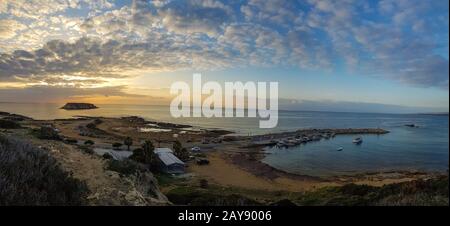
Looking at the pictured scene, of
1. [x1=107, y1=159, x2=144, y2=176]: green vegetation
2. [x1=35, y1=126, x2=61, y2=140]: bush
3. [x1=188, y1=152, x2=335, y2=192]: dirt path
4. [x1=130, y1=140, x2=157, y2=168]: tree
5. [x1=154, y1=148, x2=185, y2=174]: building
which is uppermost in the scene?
[x1=35, y1=126, x2=61, y2=140]: bush

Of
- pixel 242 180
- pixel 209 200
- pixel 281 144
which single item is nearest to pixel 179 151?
pixel 242 180

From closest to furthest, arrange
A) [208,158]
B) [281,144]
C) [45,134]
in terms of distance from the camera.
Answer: [45,134] < [208,158] < [281,144]

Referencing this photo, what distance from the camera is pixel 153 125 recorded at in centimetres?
2055

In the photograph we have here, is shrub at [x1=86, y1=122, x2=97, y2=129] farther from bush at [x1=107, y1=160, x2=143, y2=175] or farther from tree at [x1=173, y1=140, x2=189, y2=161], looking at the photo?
bush at [x1=107, y1=160, x2=143, y2=175]

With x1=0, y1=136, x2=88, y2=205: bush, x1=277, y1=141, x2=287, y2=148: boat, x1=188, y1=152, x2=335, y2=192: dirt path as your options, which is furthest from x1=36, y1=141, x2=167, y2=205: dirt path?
x1=277, y1=141, x2=287, y2=148: boat

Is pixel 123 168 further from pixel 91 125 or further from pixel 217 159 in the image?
pixel 217 159

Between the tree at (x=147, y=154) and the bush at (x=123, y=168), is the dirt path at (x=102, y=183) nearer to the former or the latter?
the bush at (x=123, y=168)

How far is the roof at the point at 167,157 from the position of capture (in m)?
21.1

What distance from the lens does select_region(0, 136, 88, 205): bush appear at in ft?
15.0

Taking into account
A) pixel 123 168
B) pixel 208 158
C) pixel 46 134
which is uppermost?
pixel 46 134

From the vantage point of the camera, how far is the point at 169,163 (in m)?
21.0

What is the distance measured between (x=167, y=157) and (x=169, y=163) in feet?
2.87
